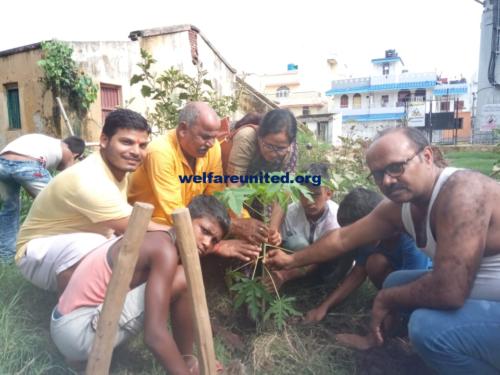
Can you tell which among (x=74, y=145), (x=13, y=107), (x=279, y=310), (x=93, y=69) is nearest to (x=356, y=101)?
(x=93, y=69)

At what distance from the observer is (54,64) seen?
8.70 meters

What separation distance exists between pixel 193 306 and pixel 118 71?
9.09 metres

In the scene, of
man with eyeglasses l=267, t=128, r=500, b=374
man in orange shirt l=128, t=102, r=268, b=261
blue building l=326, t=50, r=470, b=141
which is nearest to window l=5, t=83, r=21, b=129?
man in orange shirt l=128, t=102, r=268, b=261

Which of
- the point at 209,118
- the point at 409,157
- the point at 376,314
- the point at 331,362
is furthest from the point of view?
the point at 209,118

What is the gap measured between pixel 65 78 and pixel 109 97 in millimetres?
1150

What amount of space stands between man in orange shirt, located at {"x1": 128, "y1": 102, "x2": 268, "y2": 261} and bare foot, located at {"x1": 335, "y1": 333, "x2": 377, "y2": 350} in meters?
0.89

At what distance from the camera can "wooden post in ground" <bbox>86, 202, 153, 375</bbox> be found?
158 cm

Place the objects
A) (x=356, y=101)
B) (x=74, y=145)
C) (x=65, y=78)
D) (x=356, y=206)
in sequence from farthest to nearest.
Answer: (x=356, y=101)
(x=65, y=78)
(x=74, y=145)
(x=356, y=206)

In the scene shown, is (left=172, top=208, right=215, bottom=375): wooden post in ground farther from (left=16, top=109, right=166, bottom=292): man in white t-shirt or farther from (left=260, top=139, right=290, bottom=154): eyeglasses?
(left=260, top=139, right=290, bottom=154): eyeglasses

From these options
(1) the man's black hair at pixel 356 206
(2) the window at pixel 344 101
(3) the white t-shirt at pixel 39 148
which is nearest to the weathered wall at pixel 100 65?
(3) the white t-shirt at pixel 39 148

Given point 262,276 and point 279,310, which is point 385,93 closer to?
point 262,276

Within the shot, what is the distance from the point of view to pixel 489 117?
1593 cm

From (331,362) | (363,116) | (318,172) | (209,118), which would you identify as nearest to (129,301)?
(331,362)

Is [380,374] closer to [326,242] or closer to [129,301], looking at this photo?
[326,242]
